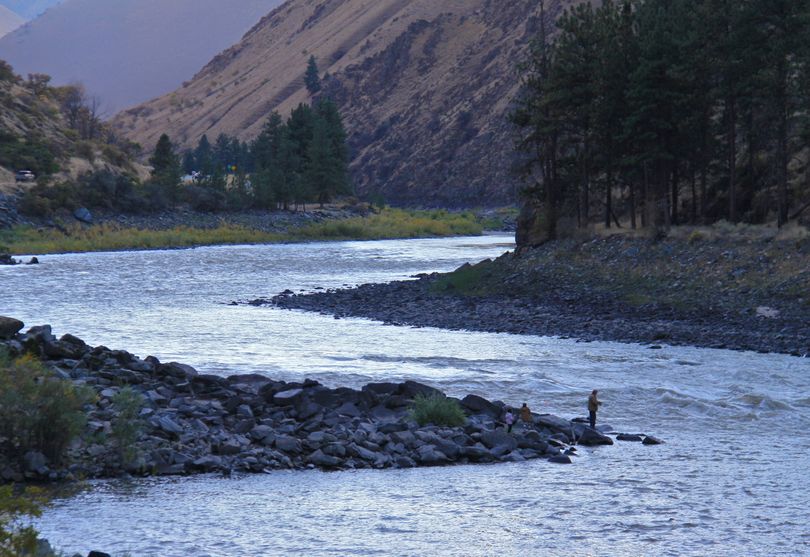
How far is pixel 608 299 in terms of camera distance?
4197 cm

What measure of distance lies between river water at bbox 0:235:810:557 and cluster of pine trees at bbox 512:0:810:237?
1752 cm

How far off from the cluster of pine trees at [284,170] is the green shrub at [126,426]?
8800cm

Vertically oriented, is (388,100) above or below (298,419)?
above

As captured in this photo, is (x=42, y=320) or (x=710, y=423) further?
(x=42, y=320)

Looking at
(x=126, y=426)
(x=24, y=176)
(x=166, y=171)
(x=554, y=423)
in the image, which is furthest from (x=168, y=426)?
(x=166, y=171)

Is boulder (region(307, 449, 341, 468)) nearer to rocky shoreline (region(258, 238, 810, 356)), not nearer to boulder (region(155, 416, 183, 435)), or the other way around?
boulder (region(155, 416, 183, 435))

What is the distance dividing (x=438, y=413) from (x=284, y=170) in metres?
99.2

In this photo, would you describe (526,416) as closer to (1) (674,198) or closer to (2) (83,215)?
(1) (674,198)

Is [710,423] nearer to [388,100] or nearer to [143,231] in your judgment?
[143,231]

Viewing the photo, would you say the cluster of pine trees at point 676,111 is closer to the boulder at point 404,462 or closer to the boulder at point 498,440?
the boulder at point 498,440

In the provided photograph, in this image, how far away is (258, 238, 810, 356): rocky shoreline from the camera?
35.2 m

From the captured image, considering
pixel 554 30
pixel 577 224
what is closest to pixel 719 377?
pixel 577 224

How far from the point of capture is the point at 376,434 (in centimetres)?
2148

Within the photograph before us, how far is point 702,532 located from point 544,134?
40.5 metres
